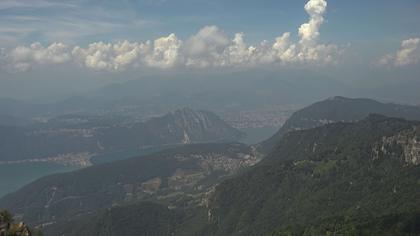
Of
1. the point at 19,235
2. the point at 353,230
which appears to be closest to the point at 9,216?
the point at 19,235

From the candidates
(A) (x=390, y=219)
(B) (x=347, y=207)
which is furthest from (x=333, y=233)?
(B) (x=347, y=207)

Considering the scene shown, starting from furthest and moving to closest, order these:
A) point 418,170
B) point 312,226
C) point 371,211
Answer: point 418,170
point 371,211
point 312,226

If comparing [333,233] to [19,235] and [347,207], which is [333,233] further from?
[19,235]

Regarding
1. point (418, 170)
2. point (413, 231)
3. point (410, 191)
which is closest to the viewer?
point (413, 231)

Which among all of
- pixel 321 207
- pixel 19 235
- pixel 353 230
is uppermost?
pixel 19 235

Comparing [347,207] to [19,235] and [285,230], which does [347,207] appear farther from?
[19,235]

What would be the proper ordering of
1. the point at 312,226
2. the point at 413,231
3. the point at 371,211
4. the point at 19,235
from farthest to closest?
1. the point at 371,211
2. the point at 312,226
3. the point at 413,231
4. the point at 19,235

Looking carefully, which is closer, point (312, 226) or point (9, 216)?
point (9, 216)

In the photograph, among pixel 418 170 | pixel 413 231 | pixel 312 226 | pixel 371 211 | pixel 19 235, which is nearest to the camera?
pixel 19 235

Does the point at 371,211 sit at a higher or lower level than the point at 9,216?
lower
